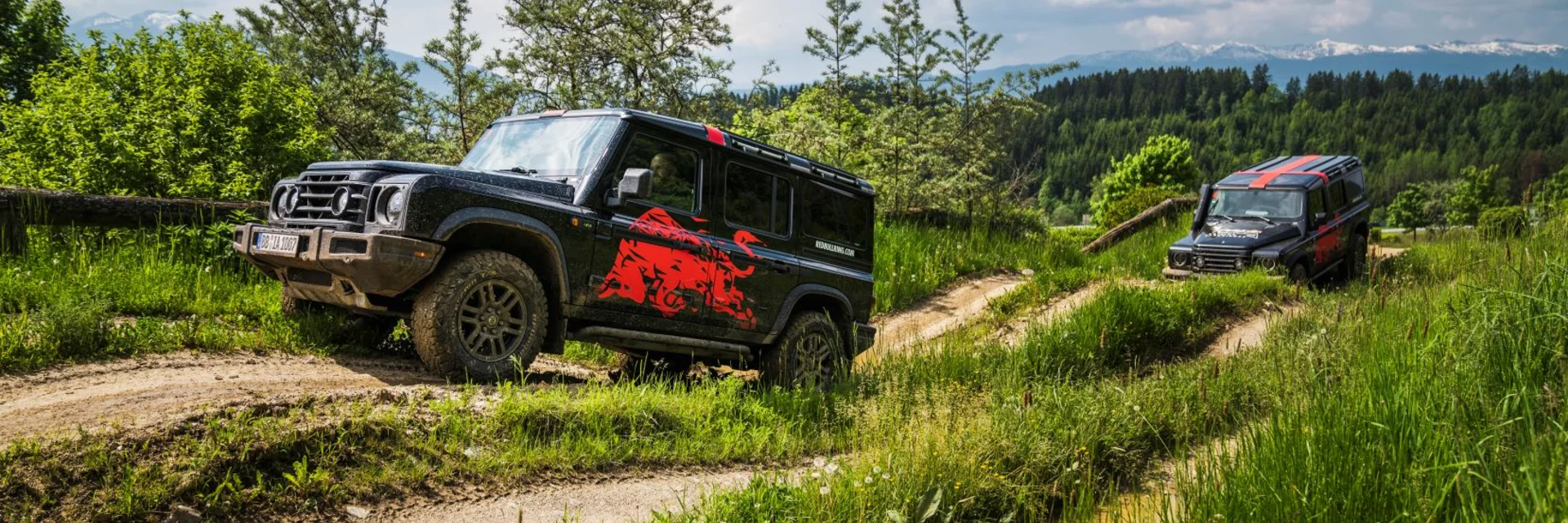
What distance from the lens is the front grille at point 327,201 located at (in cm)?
593

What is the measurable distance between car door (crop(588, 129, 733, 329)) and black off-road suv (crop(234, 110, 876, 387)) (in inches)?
0.5

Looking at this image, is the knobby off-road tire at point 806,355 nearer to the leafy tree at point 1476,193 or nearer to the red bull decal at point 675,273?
the red bull decal at point 675,273

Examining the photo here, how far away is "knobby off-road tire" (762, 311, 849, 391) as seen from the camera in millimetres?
8406

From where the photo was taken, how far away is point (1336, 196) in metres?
17.2

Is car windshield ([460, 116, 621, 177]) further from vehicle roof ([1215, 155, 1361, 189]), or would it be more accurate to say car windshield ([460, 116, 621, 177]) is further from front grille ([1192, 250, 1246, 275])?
vehicle roof ([1215, 155, 1361, 189])

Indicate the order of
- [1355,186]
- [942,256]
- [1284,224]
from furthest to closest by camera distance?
1. [1355,186]
2. [942,256]
3. [1284,224]

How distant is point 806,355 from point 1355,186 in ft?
46.5

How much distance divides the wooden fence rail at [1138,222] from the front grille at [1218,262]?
4833 mm

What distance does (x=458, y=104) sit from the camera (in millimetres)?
17828

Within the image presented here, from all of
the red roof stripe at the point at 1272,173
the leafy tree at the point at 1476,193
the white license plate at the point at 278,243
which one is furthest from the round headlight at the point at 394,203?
the leafy tree at the point at 1476,193

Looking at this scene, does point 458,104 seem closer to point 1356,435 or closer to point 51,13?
point 1356,435

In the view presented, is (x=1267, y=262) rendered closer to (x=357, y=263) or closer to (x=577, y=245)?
(x=577, y=245)

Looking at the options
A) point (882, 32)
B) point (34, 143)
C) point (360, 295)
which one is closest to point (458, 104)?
point (34, 143)

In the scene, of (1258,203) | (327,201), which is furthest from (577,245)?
(1258,203)
